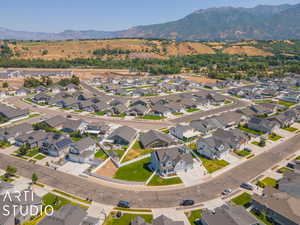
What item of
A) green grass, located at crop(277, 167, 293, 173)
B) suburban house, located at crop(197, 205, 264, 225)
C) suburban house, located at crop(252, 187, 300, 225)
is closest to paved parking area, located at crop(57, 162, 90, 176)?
suburban house, located at crop(197, 205, 264, 225)

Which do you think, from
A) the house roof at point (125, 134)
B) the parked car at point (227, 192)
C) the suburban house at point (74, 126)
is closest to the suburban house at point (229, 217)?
the parked car at point (227, 192)

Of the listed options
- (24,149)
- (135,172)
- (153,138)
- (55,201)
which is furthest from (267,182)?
(24,149)

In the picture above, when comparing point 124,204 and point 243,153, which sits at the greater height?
point 124,204

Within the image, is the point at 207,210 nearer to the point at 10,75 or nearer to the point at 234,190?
the point at 234,190

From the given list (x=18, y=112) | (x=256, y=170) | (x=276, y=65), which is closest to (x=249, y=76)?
(x=276, y=65)

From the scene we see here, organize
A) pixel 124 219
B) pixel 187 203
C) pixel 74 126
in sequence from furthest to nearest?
pixel 74 126
pixel 187 203
pixel 124 219

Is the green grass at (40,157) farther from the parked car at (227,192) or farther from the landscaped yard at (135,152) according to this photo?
the parked car at (227,192)

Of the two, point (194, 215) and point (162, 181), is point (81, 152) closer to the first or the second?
point (162, 181)
